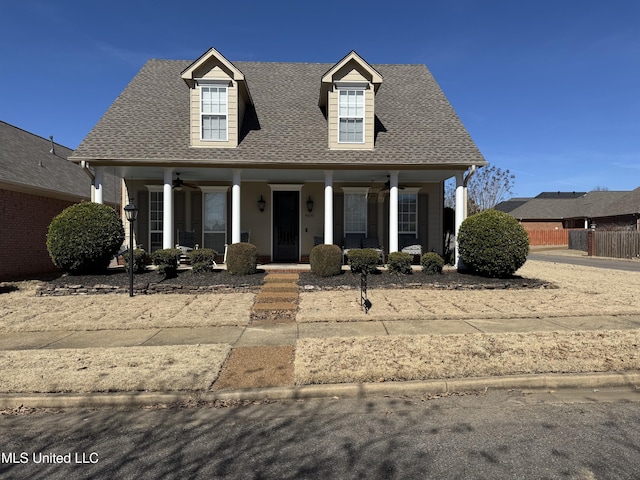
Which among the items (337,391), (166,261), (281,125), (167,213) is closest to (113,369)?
(337,391)

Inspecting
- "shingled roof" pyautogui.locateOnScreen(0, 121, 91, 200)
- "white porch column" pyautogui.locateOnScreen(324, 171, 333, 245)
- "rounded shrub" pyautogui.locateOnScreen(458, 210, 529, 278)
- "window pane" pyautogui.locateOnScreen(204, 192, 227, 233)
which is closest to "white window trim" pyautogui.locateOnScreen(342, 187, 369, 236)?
"white porch column" pyautogui.locateOnScreen(324, 171, 333, 245)

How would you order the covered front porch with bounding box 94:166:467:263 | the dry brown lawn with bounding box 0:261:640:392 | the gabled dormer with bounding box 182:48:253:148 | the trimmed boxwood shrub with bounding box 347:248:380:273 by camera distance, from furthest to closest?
the covered front porch with bounding box 94:166:467:263 → the gabled dormer with bounding box 182:48:253:148 → the trimmed boxwood shrub with bounding box 347:248:380:273 → the dry brown lawn with bounding box 0:261:640:392

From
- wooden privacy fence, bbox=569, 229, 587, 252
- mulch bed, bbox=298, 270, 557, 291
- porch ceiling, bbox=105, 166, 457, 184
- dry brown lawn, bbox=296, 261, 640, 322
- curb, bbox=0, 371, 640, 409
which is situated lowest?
curb, bbox=0, 371, 640, 409

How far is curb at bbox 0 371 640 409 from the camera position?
166 inches

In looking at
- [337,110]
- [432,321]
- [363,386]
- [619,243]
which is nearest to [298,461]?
[363,386]

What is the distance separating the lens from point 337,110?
12836 mm

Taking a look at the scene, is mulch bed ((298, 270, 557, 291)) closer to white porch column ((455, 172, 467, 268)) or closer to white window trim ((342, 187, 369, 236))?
white porch column ((455, 172, 467, 268))

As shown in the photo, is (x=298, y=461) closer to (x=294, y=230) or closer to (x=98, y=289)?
(x=98, y=289)

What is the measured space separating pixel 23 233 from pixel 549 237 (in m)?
41.7

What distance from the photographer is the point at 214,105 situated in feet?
41.8

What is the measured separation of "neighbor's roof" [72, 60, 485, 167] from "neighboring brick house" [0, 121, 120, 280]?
11.5 ft

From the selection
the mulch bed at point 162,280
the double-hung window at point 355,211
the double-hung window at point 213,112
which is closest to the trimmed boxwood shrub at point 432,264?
the double-hung window at point 355,211

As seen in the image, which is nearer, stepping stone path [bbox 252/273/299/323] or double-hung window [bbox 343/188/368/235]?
stepping stone path [bbox 252/273/299/323]

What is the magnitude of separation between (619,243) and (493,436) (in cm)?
2730
